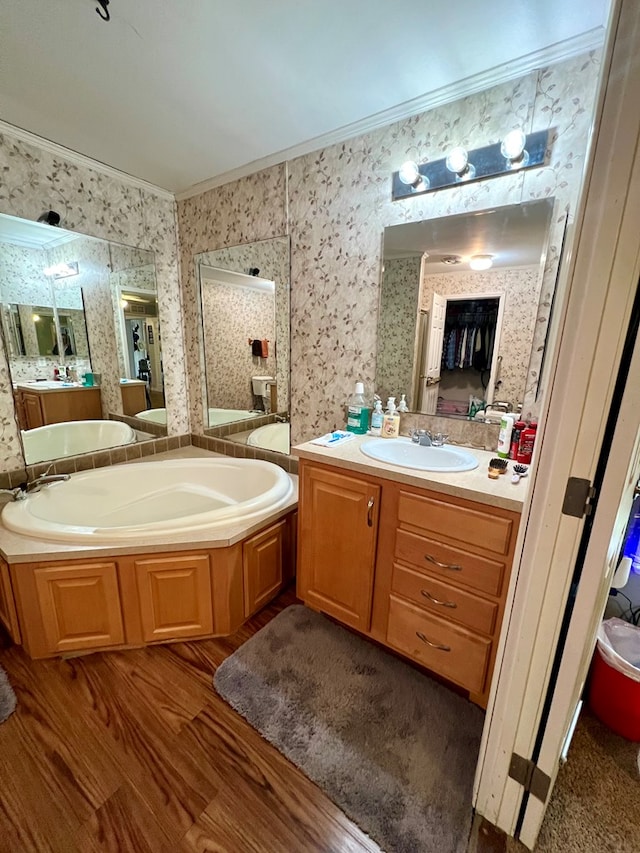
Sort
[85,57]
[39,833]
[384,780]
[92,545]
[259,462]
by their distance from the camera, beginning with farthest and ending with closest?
1. [259,462]
2. [92,545]
3. [85,57]
4. [384,780]
5. [39,833]

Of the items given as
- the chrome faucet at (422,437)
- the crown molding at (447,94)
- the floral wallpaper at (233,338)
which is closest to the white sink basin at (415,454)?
the chrome faucet at (422,437)

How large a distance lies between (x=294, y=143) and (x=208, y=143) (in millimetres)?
475

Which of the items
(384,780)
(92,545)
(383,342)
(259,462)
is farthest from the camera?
(259,462)

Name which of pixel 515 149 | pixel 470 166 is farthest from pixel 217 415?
pixel 515 149

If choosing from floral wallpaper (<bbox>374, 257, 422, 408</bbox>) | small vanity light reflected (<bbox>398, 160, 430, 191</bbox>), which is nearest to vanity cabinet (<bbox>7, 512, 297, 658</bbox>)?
floral wallpaper (<bbox>374, 257, 422, 408</bbox>)


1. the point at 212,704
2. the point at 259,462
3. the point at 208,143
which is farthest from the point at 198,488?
the point at 208,143

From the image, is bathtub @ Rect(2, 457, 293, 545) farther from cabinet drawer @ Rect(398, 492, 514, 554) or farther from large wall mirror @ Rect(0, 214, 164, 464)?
cabinet drawer @ Rect(398, 492, 514, 554)

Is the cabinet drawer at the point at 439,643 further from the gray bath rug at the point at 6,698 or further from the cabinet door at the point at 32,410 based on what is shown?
the cabinet door at the point at 32,410

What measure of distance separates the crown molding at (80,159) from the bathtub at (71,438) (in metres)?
1.55

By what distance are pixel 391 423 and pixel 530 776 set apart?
4.32 ft

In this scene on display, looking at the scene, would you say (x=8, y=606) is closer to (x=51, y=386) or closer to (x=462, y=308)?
(x=51, y=386)

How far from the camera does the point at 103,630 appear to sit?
1.57 meters

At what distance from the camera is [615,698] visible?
1.28 metres

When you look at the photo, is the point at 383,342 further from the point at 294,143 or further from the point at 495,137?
the point at 294,143
